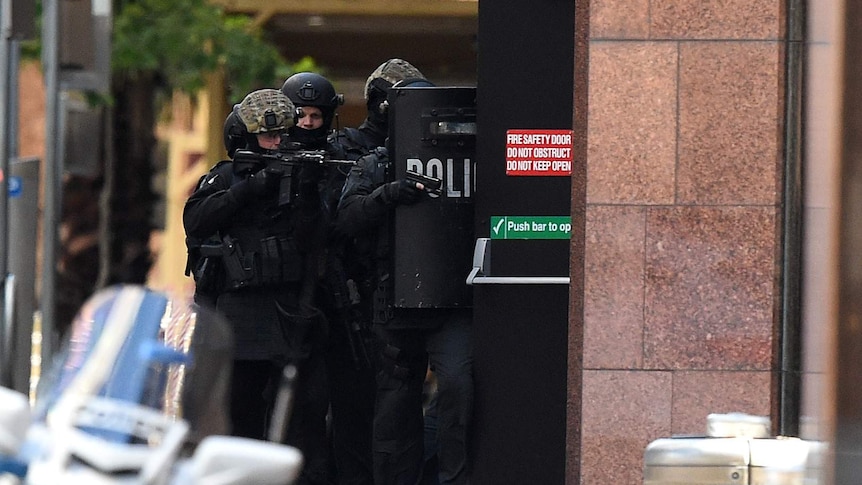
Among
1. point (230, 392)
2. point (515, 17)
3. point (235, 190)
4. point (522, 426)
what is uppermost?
point (515, 17)

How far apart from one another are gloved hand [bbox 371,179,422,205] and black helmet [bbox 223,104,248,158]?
1014 mm

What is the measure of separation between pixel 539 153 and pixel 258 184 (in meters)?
1.39

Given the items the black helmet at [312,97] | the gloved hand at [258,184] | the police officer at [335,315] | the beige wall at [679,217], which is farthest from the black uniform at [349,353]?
the beige wall at [679,217]

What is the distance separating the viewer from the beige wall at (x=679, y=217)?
7.12 m

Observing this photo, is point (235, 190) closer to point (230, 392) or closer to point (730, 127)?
point (730, 127)

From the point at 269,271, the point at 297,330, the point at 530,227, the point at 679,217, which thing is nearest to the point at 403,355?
the point at 297,330

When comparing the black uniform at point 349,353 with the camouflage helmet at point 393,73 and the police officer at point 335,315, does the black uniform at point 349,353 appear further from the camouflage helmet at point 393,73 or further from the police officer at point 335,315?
the camouflage helmet at point 393,73

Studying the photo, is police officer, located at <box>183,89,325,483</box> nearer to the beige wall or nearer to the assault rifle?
the assault rifle

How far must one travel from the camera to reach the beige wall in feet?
23.4

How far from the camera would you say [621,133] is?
7.20m

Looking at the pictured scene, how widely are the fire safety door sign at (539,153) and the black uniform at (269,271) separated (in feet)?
3.52

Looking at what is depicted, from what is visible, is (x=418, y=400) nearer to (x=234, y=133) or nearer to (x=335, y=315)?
(x=335, y=315)

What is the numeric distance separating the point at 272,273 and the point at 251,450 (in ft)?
15.9

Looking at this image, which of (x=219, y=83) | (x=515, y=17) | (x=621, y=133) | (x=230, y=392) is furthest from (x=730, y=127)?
(x=219, y=83)
